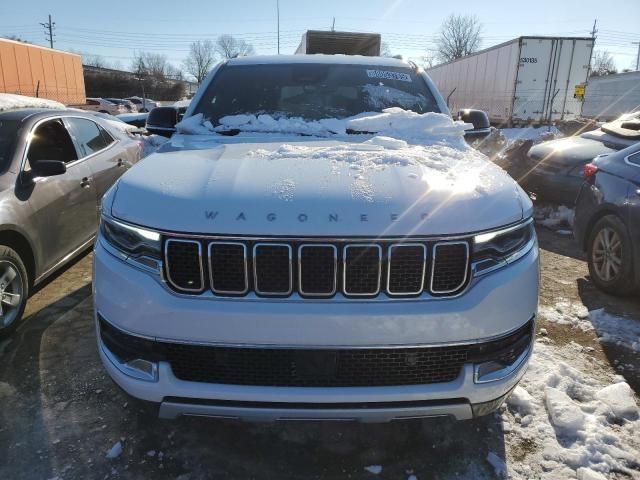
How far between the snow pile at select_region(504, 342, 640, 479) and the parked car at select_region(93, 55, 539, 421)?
0.61 metres

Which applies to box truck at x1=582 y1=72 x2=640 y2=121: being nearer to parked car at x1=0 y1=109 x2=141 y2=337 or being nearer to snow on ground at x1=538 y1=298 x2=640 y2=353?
snow on ground at x1=538 y1=298 x2=640 y2=353

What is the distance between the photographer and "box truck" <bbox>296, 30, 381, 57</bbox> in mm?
10922

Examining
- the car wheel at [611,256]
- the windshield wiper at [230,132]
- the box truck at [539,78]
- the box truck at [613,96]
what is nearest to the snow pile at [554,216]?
the car wheel at [611,256]

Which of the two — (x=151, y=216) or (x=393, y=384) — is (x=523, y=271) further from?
(x=151, y=216)

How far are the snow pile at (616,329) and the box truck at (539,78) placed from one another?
62.6 feet

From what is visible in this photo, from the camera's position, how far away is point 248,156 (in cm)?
254

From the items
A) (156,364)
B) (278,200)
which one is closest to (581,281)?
(278,200)

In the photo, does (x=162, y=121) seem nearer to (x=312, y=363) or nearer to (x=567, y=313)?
(x=312, y=363)

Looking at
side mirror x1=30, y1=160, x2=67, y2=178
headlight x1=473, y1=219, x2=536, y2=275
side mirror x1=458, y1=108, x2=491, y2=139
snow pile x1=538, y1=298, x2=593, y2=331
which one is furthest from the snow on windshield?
side mirror x1=30, y1=160, x2=67, y2=178

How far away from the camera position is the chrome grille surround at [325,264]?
195 cm

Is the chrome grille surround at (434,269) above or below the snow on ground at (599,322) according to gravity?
above

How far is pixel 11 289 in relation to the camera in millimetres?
3621

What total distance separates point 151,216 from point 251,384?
2.64 feet

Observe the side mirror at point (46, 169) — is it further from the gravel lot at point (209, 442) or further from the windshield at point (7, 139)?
the gravel lot at point (209, 442)
